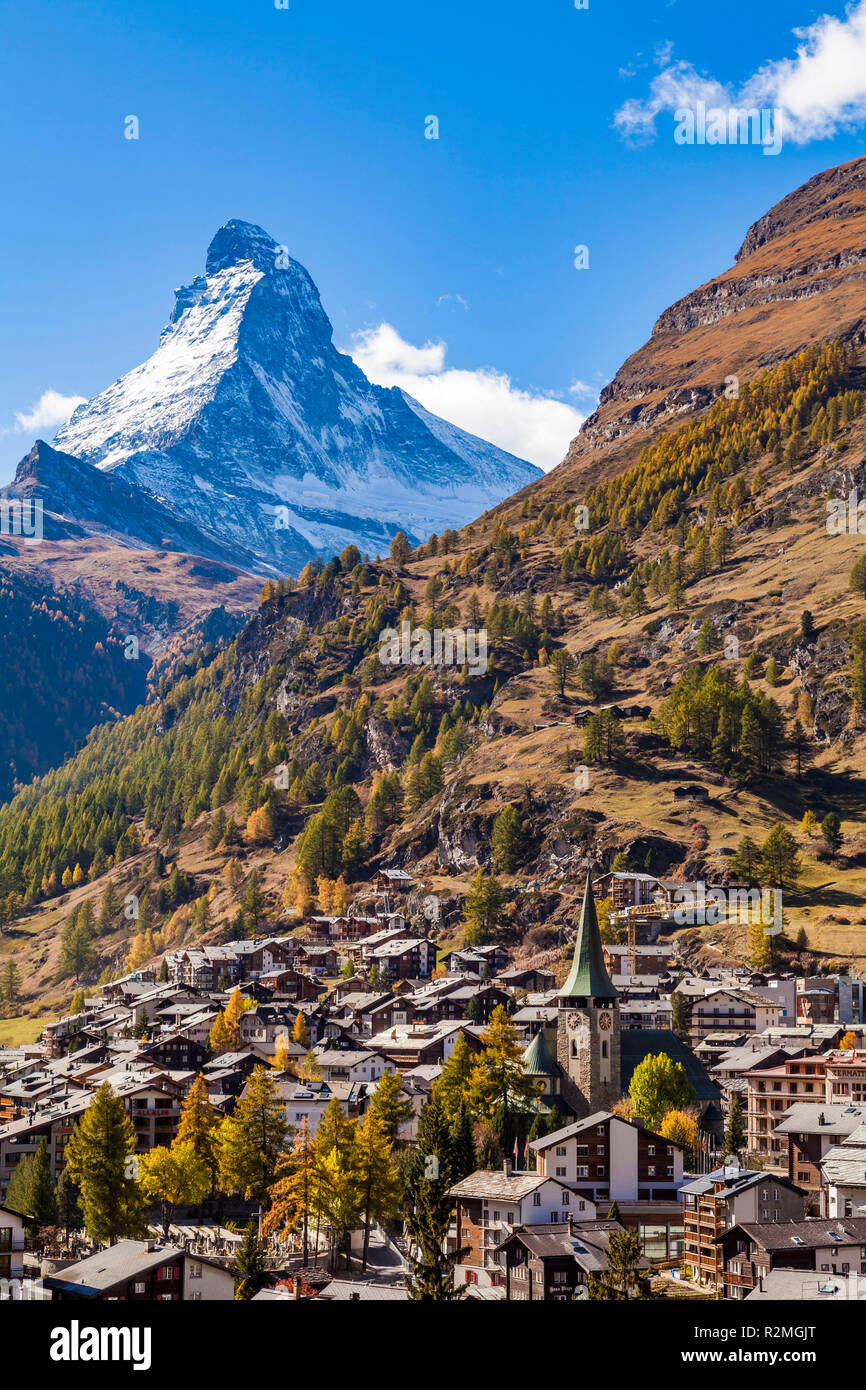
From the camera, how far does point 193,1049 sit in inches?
5827

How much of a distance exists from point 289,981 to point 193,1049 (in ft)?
115

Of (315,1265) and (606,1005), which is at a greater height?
(606,1005)

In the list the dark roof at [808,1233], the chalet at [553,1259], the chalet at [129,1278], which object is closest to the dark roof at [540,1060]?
the chalet at [553,1259]

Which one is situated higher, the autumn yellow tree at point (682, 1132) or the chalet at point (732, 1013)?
the chalet at point (732, 1013)

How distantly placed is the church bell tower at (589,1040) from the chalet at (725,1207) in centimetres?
3162

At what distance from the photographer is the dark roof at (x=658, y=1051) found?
121 m

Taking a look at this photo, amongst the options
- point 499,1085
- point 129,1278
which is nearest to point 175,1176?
point 499,1085

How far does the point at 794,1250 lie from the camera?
68625 millimetres

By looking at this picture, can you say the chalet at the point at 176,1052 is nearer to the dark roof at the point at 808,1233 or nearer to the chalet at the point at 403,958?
the chalet at the point at 403,958

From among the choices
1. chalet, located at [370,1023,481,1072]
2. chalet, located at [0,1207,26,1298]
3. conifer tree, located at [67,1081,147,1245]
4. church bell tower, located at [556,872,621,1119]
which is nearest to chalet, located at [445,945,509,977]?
chalet, located at [370,1023,481,1072]

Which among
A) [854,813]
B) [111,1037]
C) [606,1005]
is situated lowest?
[111,1037]

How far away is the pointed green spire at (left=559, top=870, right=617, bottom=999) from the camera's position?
119 metres
